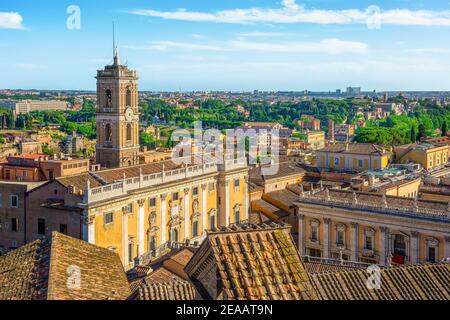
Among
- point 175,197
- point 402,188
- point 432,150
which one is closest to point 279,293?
point 175,197

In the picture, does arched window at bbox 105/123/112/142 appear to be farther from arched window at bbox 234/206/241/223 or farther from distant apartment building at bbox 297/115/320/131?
distant apartment building at bbox 297/115/320/131

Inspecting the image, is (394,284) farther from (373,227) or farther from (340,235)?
(340,235)

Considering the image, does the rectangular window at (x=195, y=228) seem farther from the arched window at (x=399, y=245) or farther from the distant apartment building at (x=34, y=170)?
the arched window at (x=399, y=245)

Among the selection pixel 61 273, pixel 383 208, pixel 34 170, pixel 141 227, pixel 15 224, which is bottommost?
pixel 141 227

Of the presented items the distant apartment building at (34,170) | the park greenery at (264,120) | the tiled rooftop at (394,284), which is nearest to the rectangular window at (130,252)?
the distant apartment building at (34,170)

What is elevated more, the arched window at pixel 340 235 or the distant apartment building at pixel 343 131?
the distant apartment building at pixel 343 131

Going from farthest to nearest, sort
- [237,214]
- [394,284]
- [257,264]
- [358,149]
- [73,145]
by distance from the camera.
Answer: [73,145] < [358,149] < [237,214] < [394,284] < [257,264]

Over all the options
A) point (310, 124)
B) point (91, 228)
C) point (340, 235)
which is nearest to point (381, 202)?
point (340, 235)
